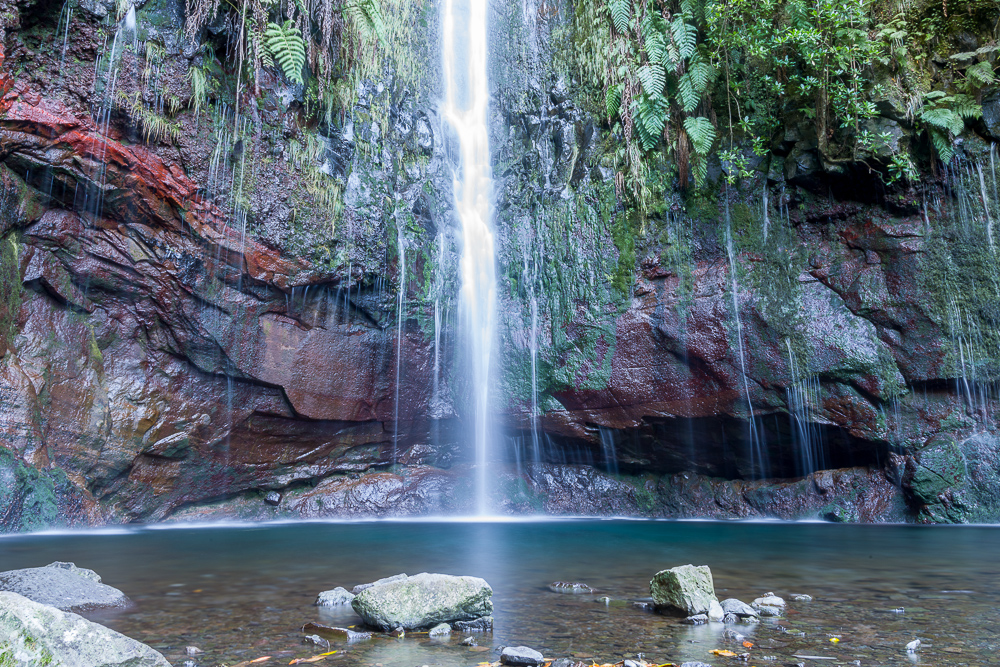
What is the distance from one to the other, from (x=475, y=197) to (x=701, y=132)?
445cm

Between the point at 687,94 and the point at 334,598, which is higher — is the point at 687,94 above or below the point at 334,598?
above

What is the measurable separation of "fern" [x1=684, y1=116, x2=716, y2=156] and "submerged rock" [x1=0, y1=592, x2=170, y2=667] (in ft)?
34.6

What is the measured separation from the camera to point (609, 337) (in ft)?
37.6

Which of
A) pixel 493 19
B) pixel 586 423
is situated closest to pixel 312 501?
pixel 586 423

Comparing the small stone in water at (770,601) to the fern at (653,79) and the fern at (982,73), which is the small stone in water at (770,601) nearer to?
the fern at (653,79)

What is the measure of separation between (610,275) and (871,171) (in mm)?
4645

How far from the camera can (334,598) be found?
403 centimetres

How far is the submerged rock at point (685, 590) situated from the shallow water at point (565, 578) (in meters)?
0.15

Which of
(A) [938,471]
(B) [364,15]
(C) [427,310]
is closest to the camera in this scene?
(A) [938,471]

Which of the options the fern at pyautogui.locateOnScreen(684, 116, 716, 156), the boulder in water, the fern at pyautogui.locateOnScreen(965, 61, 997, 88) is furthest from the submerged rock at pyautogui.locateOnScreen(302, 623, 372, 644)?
the fern at pyautogui.locateOnScreen(965, 61, 997, 88)

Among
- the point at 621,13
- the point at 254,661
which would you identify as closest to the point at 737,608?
the point at 254,661

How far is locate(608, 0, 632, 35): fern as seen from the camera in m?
11.4

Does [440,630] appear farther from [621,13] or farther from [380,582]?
[621,13]

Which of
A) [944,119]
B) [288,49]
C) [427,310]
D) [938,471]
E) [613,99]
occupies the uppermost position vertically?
[613,99]
